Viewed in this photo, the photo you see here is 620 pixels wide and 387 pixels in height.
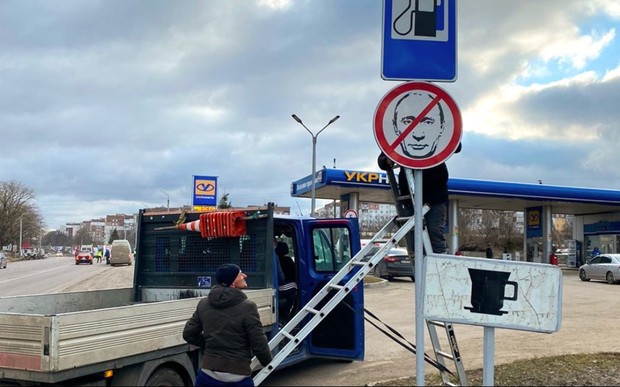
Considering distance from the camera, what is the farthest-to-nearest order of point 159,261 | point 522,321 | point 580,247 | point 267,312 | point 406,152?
1. point 580,247
2. point 159,261
3. point 267,312
4. point 406,152
5. point 522,321

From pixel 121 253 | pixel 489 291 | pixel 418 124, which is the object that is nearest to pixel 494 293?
pixel 489 291

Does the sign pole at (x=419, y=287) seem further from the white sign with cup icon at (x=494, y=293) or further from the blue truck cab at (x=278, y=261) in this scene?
the blue truck cab at (x=278, y=261)

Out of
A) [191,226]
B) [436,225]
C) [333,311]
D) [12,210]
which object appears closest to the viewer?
[436,225]

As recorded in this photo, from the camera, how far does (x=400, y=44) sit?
404cm

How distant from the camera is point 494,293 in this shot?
3691 millimetres

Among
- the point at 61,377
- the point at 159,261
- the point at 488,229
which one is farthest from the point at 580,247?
the point at 61,377

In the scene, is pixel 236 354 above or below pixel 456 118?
below

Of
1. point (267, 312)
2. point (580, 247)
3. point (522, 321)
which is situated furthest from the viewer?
point (580, 247)

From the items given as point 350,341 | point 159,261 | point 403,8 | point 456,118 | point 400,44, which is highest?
point 403,8

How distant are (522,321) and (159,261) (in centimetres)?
458

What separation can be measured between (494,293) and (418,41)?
1.85 metres

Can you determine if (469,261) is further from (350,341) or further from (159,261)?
(159,261)

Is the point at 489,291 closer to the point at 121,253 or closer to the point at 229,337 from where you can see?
the point at 229,337

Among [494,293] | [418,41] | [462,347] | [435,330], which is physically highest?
[418,41]
